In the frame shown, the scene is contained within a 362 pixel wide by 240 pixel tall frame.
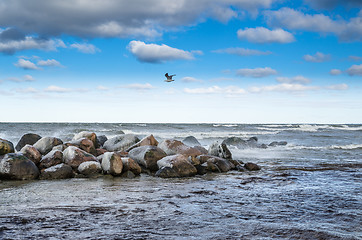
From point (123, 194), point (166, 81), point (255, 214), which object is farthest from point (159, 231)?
point (166, 81)

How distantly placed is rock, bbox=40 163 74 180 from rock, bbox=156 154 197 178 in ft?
7.85

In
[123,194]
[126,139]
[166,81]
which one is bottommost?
[123,194]

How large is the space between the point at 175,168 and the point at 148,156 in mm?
1175

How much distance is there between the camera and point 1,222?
14.9 feet

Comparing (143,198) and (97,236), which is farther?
(143,198)

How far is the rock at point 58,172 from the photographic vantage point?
28.0 feet

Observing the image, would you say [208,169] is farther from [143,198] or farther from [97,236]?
[97,236]

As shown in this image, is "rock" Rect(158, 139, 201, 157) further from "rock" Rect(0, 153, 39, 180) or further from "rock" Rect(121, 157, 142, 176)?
"rock" Rect(0, 153, 39, 180)

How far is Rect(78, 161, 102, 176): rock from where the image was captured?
29.5 feet

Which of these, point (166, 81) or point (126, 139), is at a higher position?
point (166, 81)

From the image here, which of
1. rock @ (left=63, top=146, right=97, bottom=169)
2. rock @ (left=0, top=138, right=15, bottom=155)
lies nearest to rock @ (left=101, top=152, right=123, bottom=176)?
rock @ (left=63, top=146, right=97, bottom=169)

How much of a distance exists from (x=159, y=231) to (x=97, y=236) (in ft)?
2.57

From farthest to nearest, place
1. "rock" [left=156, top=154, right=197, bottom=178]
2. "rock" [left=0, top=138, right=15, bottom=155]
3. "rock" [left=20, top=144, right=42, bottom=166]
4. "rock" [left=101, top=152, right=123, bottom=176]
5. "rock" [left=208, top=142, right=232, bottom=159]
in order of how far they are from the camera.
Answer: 1. "rock" [left=208, top=142, right=232, bottom=159]
2. "rock" [left=0, top=138, right=15, bottom=155]
3. "rock" [left=20, top=144, right=42, bottom=166]
4. "rock" [left=156, top=154, right=197, bottom=178]
5. "rock" [left=101, top=152, right=123, bottom=176]

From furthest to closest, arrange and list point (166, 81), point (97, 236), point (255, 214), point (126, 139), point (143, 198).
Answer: point (126, 139)
point (166, 81)
point (143, 198)
point (255, 214)
point (97, 236)
